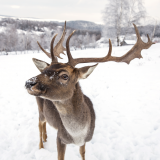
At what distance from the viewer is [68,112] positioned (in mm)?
1923

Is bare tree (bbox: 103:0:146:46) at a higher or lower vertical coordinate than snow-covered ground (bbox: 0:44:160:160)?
higher

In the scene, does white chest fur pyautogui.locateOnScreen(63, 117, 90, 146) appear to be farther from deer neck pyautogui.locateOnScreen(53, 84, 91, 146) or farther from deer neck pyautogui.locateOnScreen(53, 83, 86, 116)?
deer neck pyautogui.locateOnScreen(53, 83, 86, 116)

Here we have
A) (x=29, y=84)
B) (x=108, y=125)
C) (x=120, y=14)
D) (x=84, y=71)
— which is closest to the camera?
(x=29, y=84)

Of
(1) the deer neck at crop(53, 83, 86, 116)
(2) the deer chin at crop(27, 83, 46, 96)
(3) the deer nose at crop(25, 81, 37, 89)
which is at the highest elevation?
(3) the deer nose at crop(25, 81, 37, 89)

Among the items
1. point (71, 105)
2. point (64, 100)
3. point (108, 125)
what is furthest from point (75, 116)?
point (108, 125)

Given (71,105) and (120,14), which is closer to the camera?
(71,105)

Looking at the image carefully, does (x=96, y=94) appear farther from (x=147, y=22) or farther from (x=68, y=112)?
(x=147, y=22)

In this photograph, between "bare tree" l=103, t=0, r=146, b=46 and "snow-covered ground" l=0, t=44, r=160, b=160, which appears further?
"bare tree" l=103, t=0, r=146, b=46

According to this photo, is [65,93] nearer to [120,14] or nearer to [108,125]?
[108,125]

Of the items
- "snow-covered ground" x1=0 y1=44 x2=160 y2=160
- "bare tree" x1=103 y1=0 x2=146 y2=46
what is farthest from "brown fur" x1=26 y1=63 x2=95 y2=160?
"bare tree" x1=103 y1=0 x2=146 y2=46

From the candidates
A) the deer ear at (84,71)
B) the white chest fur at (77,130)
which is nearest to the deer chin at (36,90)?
the deer ear at (84,71)

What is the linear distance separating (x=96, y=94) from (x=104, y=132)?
2.44m

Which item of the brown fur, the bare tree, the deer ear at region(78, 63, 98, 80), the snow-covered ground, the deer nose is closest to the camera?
the deer nose

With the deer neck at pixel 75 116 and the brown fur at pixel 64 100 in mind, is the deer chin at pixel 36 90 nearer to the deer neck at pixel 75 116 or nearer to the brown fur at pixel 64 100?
the brown fur at pixel 64 100
